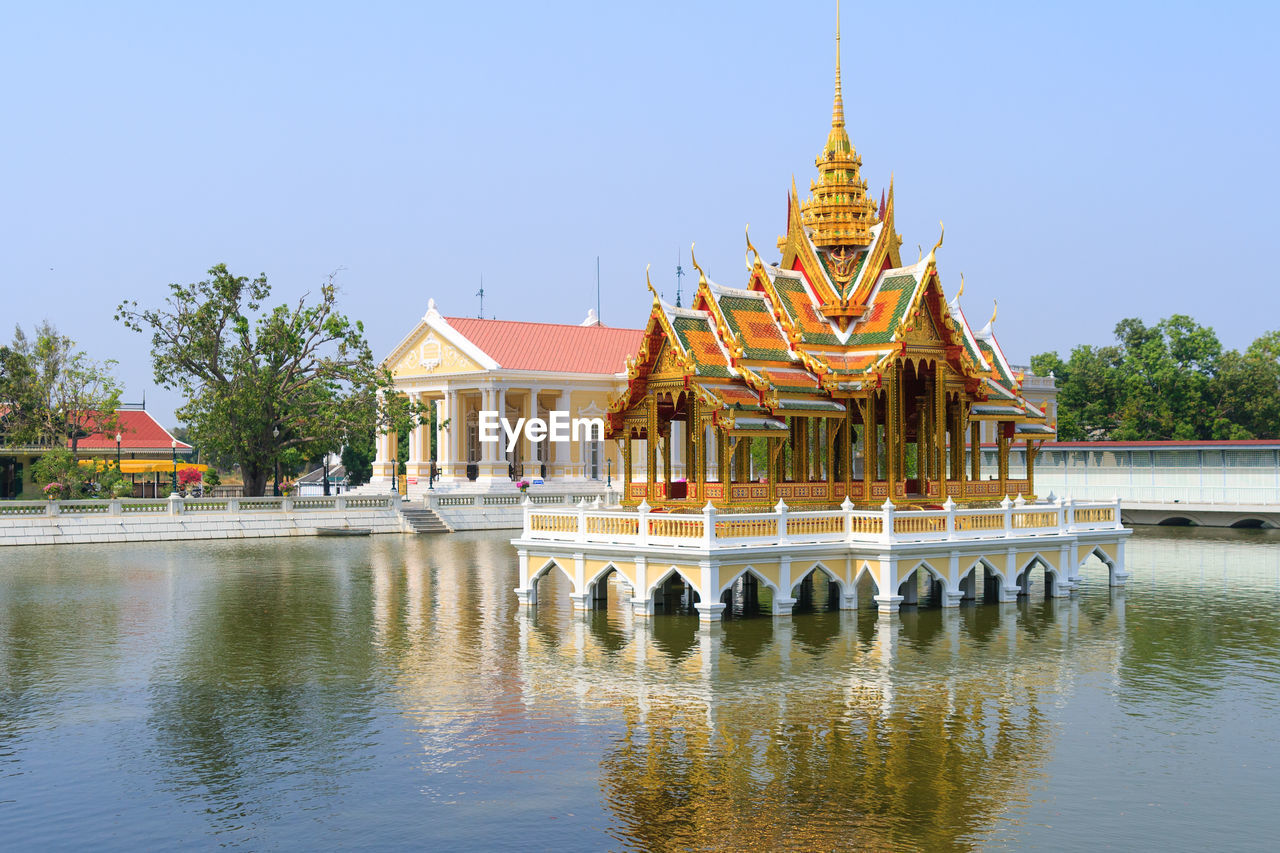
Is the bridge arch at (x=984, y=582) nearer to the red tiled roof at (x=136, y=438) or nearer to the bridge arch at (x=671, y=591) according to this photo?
the bridge arch at (x=671, y=591)

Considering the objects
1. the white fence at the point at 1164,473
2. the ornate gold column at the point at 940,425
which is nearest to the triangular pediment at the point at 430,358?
the white fence at the point at 1164,473

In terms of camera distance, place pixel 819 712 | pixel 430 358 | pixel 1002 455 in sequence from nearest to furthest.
→ pixel 819 712 → pixel 1002 455 → pixel 430 358

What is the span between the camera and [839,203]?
31.1 metres

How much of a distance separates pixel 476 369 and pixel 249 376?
1842 centimetres

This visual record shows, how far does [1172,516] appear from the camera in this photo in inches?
2420

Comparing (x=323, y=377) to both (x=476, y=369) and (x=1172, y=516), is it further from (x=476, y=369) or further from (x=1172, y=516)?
(x=1172, y=516)

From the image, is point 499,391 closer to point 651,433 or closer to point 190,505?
point 190,505

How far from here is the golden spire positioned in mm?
30984

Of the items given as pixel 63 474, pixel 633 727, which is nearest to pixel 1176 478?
pixel 633 727

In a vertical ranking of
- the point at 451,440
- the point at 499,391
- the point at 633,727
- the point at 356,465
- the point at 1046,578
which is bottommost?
the point at 633,727

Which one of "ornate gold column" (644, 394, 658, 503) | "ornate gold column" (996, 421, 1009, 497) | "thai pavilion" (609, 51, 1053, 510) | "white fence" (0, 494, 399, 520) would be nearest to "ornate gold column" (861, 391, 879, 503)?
"thai pavilion" (609, 51, 1053, 510)

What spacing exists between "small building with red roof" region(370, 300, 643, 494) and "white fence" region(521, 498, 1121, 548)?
146 feet

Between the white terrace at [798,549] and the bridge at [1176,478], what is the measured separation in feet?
92.7

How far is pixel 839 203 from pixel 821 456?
245 inches
